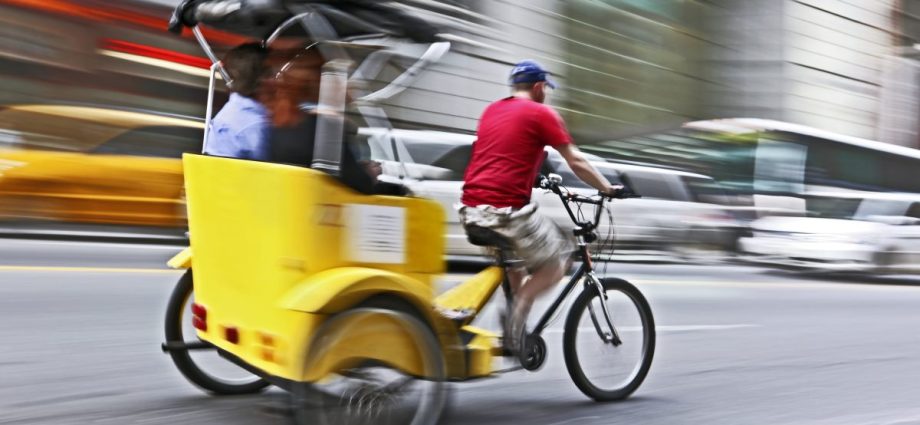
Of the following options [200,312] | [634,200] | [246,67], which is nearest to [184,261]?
[200,312]

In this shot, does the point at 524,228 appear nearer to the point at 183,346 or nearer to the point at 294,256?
the point at 294,256

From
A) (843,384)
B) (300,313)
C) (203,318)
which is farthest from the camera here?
(843,384)

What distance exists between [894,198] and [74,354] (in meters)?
12.7

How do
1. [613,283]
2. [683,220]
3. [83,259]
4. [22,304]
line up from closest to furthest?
1. [613,283]
2. [22,304]
3. [83,259]
4. [683,220]

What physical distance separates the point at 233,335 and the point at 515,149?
152 cm

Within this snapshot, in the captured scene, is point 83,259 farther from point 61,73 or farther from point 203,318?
point 203,318

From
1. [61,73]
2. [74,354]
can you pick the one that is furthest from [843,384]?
[61,73]

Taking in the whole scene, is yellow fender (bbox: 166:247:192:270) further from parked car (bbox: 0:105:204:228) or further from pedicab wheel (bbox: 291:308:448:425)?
parked car (bbox: 0:105:204:228)

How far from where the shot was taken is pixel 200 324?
4.52m

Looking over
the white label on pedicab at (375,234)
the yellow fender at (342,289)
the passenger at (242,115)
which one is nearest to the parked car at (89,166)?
the passenger at (242,115)

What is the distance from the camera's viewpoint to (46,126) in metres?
11.6

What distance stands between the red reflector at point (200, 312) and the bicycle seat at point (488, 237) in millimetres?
1241

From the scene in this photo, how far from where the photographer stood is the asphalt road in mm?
4816

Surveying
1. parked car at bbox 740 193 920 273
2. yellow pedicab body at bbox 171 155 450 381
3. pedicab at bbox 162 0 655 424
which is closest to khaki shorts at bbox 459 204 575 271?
pedicab at bbox 162 0 655 424
